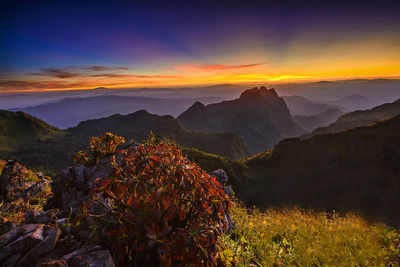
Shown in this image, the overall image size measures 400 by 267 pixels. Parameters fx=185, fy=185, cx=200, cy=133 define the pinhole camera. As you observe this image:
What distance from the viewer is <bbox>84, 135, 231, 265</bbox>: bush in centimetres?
238

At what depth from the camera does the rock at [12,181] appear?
25.5ft

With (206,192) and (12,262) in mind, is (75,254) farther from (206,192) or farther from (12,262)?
(206,192)

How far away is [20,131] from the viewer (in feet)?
595

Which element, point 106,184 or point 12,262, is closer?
point 106,184

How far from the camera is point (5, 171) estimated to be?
26.6ft

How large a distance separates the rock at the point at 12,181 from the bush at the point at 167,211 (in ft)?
26.6

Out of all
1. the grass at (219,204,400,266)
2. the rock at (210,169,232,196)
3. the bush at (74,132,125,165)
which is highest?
the bush at (74,132,125,165)

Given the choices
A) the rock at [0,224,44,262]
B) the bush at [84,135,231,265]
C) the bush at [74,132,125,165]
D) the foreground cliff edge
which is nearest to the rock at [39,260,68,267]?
the foreground cliff edge

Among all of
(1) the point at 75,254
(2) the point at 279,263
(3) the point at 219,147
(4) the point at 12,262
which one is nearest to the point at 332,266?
(2) the point at 279,263

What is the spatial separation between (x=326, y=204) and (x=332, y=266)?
35.2 m

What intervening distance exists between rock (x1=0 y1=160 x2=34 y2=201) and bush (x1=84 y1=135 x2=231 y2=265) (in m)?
8.10

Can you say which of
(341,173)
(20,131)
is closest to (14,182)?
(341,173)

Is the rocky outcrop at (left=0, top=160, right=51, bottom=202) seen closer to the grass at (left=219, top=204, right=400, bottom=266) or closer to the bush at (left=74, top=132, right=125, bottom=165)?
the bush at (left=74, top=132, right=125, bottom=165)

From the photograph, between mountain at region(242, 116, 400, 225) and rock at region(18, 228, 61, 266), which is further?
mountain at region(242, 116, 400, 225)
